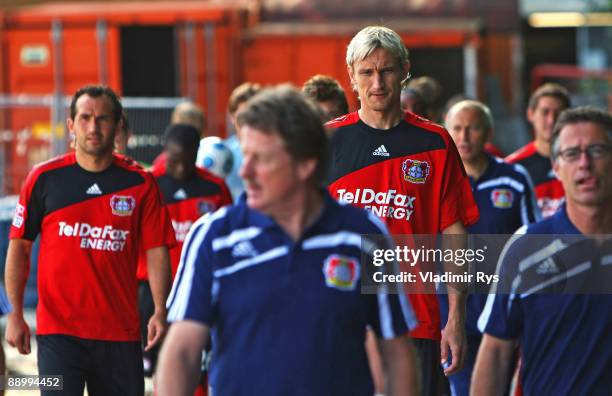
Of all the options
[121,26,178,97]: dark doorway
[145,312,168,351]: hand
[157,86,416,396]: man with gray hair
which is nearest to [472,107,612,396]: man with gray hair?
[157,86,416,396]: man with gray hair

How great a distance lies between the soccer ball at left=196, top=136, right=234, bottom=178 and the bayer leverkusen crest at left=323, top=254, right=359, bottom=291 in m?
6.53

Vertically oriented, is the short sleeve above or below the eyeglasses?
below

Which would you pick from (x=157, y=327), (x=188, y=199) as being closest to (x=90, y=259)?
(x=157, y=327)

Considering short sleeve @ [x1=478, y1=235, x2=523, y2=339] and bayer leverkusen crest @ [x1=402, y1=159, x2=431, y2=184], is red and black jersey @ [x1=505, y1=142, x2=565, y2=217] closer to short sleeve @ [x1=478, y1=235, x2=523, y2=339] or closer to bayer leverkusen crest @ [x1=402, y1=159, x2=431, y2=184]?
bayer leverkusen crest @ [x1=402, y1=159, x2=431, y2=184]

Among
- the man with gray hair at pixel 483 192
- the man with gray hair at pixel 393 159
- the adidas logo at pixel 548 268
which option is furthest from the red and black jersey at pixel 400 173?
the man with gray hair at pixel 483 192

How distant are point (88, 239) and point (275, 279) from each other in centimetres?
330

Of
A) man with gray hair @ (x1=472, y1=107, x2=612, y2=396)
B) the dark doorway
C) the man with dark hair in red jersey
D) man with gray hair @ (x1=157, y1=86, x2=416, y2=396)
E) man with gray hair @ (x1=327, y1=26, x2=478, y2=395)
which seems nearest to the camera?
man with gray hair @ (x1=157, y1=86, x2=416, y2=396)

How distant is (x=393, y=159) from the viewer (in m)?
6.28

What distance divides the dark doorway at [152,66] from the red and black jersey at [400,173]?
622 inches

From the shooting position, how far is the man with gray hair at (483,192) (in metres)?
8.22

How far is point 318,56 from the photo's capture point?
71.4 feet

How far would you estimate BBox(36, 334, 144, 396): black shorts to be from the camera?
281 inches

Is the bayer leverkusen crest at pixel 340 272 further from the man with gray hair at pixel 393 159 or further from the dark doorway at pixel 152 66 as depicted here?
the dark doorway at pixel 152 66

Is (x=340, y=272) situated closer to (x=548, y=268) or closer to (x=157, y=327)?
(x=548, y=268)
